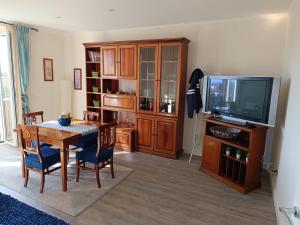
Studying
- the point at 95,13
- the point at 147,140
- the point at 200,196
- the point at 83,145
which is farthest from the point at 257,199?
the point at 95,13

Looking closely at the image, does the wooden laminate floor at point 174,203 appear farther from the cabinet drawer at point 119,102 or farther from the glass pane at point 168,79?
the cabinet drawer at point 119,102

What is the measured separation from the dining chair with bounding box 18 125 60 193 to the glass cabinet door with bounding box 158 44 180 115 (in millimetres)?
2095

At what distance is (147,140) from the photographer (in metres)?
4.20

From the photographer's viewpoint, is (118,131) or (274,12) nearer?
(274,12)

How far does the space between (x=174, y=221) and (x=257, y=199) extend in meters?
1.27

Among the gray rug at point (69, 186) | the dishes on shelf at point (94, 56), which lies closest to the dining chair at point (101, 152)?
the gray rug at point (69, 186)

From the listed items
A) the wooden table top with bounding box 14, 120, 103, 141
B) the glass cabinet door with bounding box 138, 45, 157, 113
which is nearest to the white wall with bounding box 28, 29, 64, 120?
the wooden table top with bounding box 14, 120, 103, 141

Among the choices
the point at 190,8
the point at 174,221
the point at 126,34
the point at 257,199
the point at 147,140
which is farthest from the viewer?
the point at 126,34

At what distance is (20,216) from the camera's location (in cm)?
170

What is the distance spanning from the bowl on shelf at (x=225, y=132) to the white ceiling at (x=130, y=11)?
182 cm

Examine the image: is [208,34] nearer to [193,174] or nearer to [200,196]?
[193,174]

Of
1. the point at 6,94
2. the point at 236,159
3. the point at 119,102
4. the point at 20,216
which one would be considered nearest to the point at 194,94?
the point at 236,159

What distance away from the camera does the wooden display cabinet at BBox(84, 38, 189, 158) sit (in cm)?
382

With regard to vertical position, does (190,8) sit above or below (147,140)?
above
